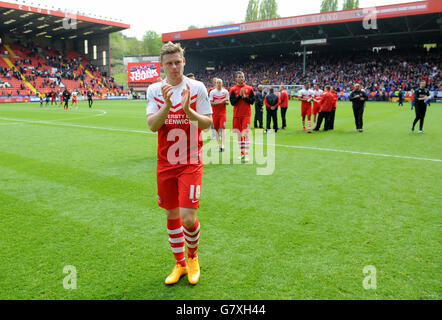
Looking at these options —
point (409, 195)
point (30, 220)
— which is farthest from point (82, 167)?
point (409, 195)

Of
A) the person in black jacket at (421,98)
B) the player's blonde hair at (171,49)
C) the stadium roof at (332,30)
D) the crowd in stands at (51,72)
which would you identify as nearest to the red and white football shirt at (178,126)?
the player's blonde hair at (171,49)

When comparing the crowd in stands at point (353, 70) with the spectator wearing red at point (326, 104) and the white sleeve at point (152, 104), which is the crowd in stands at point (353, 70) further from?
the white sleeve at point (152, 104)

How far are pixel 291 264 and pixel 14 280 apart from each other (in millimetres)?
2857

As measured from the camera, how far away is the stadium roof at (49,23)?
46.0 m

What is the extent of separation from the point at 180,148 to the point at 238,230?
67.7 inches

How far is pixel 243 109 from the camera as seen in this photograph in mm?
9266

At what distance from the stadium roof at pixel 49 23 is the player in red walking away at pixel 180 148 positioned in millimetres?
52670

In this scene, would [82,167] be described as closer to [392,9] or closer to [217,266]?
[217,266]

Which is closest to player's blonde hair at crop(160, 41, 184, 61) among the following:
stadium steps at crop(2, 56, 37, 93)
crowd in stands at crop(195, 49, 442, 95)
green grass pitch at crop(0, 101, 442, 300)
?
green grass pitch at crop(0, 101, 442, 300)

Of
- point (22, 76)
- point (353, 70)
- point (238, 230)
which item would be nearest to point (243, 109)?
point (238, 230)

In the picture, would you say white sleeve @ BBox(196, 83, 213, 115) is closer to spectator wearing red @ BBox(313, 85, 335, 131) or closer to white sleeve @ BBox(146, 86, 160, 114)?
white sleeve @ BBox(146, 86, 160, 114)

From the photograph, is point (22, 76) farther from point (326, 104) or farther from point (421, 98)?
point (421, 98)

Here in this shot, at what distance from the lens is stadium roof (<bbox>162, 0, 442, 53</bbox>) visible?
126ft

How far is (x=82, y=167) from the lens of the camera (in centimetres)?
803
